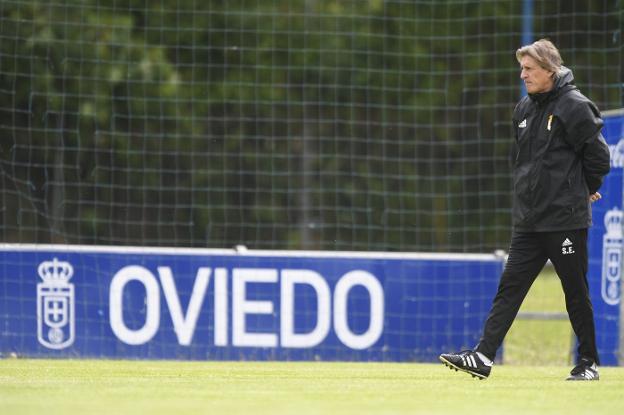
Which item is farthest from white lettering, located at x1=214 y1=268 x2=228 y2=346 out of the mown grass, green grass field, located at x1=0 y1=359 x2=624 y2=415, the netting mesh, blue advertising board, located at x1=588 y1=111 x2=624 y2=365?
the netting mesh

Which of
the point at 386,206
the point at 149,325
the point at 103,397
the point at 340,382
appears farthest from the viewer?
the point at 386,206

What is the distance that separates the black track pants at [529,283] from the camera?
24.6ft

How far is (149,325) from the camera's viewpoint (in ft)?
35.7

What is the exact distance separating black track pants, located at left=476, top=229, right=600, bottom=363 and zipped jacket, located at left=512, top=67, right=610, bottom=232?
0.49ft

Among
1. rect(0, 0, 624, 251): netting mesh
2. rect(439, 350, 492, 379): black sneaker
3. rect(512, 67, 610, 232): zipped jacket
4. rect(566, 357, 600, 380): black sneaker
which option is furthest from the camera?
rect(0, 0, 624, 251): netting mesh

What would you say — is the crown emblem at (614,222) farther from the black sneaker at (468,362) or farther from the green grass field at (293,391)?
the black sneaker at (468,362)

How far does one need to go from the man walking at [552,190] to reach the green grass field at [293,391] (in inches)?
12.3

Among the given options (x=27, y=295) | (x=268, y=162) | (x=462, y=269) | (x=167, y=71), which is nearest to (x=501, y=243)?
(x=268, y=162)

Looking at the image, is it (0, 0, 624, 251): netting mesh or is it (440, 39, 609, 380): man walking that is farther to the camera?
(0, 0, 624, 251): netting mesh

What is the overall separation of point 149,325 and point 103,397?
443 centimetres

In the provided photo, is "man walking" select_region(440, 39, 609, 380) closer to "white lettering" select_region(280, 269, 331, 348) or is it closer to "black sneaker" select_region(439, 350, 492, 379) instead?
"black sneaker" select_region(439, 350, 492, 379)

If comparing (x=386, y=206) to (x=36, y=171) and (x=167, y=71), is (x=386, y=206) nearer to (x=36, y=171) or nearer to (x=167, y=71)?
(x=167, y=71)

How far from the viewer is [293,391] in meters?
6.87

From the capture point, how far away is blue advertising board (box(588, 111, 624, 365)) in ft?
34.1
